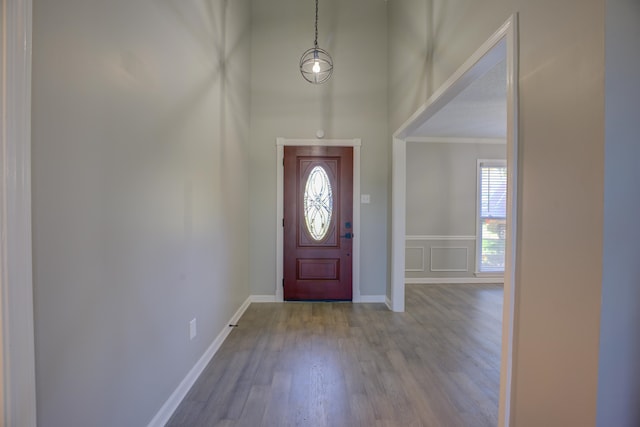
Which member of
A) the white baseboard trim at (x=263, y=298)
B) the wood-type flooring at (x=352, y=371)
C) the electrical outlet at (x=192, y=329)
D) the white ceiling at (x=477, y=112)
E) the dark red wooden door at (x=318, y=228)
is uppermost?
the white ceiling at (x=477, y=112)

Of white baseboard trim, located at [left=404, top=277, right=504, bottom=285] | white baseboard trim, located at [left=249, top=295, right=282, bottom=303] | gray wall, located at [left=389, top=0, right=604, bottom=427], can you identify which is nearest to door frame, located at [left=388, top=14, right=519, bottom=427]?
gray wall, located at [left=389, top=0, right=604, bottom=427]

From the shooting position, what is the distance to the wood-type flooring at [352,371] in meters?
1.78

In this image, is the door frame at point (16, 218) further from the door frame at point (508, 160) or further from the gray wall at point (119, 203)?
the door frame at point (508, 160)

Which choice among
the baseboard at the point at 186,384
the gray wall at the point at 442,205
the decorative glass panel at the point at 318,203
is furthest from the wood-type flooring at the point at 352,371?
the gray wall at the point at 442,205

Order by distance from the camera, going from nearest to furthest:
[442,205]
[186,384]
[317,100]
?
[186,384] < [317,100] < [442,205]

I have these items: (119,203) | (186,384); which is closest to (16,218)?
(119,203)

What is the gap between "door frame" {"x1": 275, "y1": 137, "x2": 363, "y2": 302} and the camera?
393 cm

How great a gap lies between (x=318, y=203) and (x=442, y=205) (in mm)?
2470

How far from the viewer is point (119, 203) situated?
1.32m

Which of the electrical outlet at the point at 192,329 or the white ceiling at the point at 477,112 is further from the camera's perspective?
the white ceiling at the point at 477,112

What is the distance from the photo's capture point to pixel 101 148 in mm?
1208

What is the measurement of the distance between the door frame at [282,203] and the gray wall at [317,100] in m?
0.07

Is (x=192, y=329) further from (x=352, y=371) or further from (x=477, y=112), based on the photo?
(x=477, y=112)

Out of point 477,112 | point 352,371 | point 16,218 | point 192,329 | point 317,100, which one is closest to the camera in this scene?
point 16,218
